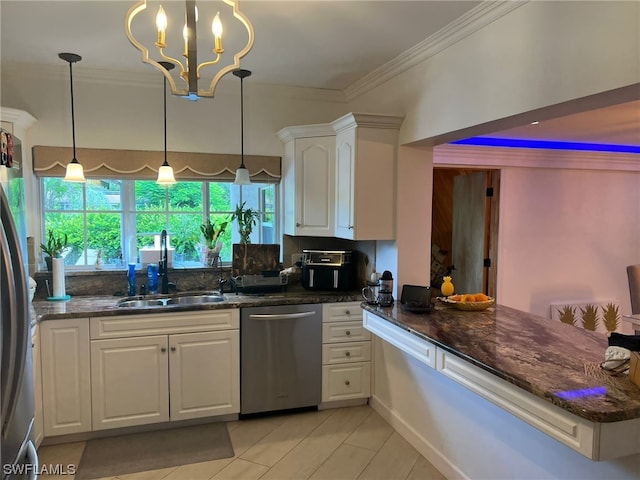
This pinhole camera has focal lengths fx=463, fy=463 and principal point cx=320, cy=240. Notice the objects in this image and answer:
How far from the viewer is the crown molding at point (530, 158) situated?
445 centimetres

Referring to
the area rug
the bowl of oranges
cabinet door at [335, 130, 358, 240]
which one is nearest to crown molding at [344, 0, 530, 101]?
cabinet door at [335, 130, 358, 240]

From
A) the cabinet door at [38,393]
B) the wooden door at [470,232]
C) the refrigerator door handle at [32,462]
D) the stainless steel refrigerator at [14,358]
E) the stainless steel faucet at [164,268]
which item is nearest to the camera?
the stainless steel refrigerator at [14,358]

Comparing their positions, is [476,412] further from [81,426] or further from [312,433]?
[81,426]

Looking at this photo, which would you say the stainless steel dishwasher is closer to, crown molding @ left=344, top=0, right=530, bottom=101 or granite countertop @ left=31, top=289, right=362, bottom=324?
granite countertop @ left=31, top=289, right=362, bottom=324

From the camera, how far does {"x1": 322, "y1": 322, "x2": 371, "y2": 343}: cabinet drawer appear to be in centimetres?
338

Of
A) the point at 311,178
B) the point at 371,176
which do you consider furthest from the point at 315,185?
the point at 371,176

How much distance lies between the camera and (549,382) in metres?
1.63

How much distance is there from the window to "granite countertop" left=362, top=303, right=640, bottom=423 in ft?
5.28

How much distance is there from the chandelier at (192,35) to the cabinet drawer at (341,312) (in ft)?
5.80

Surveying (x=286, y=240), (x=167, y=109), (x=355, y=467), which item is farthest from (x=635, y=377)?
(x=167, y=109)

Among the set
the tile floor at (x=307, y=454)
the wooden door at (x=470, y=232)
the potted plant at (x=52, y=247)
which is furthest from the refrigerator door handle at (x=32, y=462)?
the wooden door at (x=470, y=232)

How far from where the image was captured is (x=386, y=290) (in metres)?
3.03

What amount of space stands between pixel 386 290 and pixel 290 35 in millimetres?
1660

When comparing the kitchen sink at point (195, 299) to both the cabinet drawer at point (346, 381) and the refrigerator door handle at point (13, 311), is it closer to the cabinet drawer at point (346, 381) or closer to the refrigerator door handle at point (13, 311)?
the cabinet drawer at point (346, 381)
